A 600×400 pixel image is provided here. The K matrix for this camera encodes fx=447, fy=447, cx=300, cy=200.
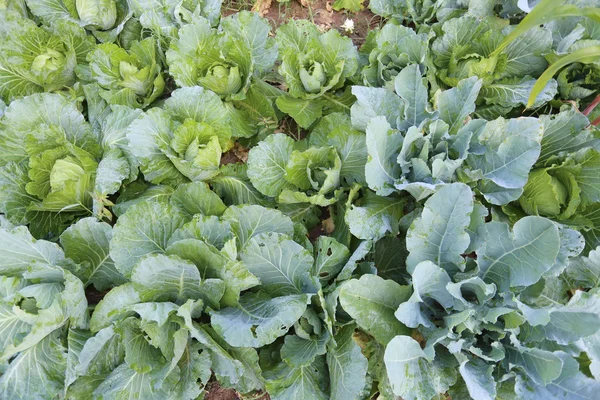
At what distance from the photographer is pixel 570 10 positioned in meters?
1.69

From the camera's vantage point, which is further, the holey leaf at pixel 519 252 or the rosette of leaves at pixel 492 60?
the rosette of leaves at pixel 492 60

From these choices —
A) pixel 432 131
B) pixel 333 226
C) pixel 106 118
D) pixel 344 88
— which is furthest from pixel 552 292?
pixel 106 118

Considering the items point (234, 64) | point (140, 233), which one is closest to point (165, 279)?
point (140, 233)

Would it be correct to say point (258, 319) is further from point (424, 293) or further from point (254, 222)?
point (424, 293)

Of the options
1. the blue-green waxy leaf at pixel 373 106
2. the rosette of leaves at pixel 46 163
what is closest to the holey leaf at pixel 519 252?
the blue-green waxy leaf at pixel 373 106

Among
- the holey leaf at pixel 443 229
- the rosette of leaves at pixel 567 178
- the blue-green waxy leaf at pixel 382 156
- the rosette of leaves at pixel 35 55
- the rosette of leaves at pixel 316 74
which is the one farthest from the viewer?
the rosette of leaves at pixel 35 55

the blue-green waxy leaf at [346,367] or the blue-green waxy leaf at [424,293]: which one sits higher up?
the blue-green waxy leaf at [424,293]

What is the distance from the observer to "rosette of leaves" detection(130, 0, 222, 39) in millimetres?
2678

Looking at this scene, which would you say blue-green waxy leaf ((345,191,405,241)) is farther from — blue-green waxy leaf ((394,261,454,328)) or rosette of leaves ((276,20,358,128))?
rosette of leaves ((276,20,358,128))

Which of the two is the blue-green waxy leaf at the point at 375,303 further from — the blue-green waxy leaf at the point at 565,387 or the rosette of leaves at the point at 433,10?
the rosette of leaves at the point at 433,10

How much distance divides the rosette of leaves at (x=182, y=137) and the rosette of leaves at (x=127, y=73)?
300 mm

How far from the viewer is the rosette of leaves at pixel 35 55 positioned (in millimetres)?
2582

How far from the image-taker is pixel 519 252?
1.83m

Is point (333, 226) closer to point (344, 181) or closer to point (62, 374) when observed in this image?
point (344, 181)
